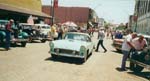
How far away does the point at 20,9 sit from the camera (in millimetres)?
35750

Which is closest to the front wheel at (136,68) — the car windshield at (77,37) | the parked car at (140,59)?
the parked car at (140,59)

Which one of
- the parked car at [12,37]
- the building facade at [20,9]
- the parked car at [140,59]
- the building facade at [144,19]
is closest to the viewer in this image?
the parked car at [140,59]

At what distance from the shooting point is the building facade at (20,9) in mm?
31553

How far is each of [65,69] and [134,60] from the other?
3472mm

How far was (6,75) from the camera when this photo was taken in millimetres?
9133

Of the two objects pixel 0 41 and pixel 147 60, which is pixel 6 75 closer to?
pixel 147 60

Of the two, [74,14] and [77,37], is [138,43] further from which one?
[74,14]

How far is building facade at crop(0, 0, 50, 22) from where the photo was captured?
3155cm

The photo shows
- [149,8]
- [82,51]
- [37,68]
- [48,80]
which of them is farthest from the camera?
[149,8]

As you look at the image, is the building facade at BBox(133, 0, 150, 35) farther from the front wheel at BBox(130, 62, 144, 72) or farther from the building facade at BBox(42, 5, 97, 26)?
the building facade at BBox(42, 5, 97, 26)

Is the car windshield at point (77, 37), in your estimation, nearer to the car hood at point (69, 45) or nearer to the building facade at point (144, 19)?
the car hood at point (69, 45)

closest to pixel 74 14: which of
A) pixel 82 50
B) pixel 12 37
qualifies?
pixel 12 37

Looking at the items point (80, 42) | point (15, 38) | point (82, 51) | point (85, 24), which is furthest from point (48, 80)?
point (85, 24)

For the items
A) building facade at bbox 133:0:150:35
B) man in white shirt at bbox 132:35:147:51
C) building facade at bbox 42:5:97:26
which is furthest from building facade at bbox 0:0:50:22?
building facade at bbox 42:5:97:26
